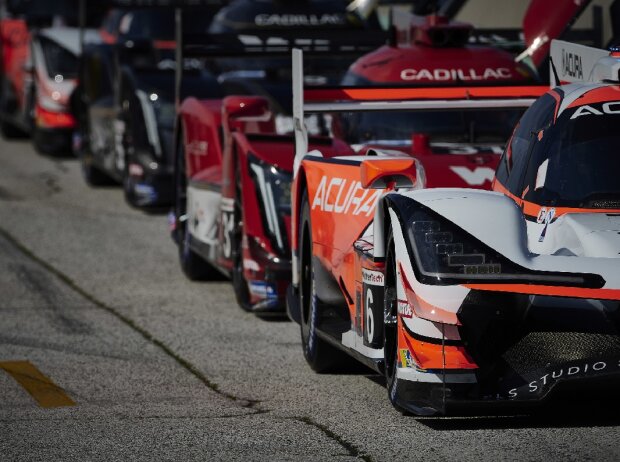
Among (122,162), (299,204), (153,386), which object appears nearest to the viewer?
(153,386)

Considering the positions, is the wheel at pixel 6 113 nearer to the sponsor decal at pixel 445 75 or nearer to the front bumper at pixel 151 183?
the front bumper at pixel 151 183

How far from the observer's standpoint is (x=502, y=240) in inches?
237

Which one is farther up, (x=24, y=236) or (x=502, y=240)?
(x=502, y=240)

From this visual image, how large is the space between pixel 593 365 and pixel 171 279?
6315 millimetres

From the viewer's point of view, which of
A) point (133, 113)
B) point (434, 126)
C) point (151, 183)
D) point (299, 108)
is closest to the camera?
point (299, 108)

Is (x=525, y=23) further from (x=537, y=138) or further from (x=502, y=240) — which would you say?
(x=502, y=240)

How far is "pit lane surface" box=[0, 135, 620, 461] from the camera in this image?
20.0 feet


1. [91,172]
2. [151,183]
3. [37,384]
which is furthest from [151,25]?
[37,384]

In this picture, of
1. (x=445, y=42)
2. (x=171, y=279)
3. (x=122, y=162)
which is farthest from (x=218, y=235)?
(x=122, y=162)

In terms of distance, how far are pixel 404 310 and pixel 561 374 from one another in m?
0.63

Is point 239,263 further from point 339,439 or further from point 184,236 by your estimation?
point 339,439

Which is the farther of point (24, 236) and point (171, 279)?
point (24, 236)

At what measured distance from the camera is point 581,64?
301 inches

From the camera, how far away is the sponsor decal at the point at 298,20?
18.8 metres
